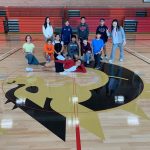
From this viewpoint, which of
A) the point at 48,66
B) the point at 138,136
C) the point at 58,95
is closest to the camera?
the point at 138,136

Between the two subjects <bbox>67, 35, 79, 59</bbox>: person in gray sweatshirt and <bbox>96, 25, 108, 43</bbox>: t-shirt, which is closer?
<bbox>67, 35, 79, 59</bbox>: person in gray sweatshirt

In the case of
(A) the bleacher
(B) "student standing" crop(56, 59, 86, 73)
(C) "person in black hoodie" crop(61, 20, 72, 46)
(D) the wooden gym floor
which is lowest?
(D) the wooden gym floor

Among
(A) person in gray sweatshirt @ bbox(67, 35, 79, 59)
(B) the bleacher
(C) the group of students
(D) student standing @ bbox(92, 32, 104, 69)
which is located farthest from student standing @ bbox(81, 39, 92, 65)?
(B) the bleacher

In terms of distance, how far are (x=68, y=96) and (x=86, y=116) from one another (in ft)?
2.98

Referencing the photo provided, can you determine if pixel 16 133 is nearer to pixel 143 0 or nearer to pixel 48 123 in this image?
pixel 48 123

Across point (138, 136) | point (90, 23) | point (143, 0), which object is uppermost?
point (143, 0)

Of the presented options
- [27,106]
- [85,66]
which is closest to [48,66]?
[85,66]

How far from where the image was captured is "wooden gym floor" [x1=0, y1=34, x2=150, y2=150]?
3.21 metres

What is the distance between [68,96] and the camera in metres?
4.70

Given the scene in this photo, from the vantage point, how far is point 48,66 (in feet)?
22.7

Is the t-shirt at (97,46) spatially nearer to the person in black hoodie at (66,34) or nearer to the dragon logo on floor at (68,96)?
the dragon logo on floor at (68,96)

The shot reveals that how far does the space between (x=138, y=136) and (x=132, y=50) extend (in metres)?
6.40

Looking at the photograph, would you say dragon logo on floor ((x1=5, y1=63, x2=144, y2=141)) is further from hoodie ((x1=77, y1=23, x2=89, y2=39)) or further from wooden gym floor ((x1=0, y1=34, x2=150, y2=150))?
hoodie ((x1=77, y1=23, x2=89, y2=39))

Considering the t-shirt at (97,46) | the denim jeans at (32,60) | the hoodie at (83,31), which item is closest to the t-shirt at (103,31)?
the hoodie at (83,31)
